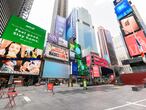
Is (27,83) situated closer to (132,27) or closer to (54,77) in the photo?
(54,77)

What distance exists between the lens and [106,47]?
13762cm

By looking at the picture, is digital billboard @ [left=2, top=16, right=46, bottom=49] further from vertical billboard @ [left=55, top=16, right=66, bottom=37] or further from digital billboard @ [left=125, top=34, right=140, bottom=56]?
vertical billboard @ [left=55, top=16, right=66, bottom=37]

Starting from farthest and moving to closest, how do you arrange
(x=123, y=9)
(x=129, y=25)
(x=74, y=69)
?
1. (x=74, y=69)
2. (x=123, y=9)
3. (x=129, y=25)

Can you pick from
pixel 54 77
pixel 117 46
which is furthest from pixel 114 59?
pixel 54 77

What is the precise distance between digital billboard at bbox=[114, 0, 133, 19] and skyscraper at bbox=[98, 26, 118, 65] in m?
93.9

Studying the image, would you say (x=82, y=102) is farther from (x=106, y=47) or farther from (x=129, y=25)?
(x=106, y=47)

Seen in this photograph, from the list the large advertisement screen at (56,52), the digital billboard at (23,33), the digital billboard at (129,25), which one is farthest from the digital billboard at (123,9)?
the digital billboard at (23,33)

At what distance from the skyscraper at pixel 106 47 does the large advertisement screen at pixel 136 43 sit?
9579 centimetres

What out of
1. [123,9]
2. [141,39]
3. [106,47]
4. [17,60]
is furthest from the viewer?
[106,47]

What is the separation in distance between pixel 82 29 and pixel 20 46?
286 ft

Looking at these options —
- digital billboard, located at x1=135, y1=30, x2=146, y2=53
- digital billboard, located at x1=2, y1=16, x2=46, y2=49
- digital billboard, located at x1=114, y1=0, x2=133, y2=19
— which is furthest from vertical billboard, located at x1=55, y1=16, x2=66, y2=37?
digital billboard, located at x1=2, y1=16, x2=46, y2=49

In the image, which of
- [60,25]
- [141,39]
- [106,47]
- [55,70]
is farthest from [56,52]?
[106,47]

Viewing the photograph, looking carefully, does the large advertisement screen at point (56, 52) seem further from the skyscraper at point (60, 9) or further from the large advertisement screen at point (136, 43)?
the skyscraper at point (60, 9)

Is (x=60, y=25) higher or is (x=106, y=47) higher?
(x=60, y=25)
